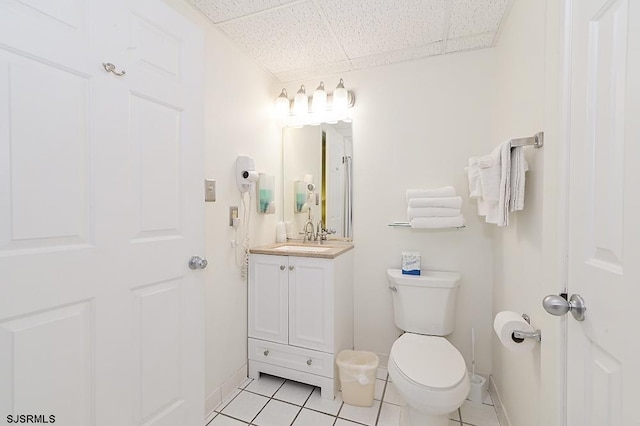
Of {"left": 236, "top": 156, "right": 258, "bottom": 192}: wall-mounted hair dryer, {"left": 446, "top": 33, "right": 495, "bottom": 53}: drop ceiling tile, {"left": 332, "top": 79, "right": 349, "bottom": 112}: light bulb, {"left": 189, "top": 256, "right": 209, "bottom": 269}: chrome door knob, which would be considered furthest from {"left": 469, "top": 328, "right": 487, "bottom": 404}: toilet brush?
{"left": 446, "top": 33, "right": 495, "bottom": 53}: drop ceiling tile

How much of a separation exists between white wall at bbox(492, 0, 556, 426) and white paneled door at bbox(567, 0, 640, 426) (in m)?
0.24

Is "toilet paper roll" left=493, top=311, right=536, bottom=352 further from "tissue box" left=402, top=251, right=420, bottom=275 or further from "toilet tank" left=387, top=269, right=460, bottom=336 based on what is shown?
"tissue box" left=402, top=251, right=420, bottom=275

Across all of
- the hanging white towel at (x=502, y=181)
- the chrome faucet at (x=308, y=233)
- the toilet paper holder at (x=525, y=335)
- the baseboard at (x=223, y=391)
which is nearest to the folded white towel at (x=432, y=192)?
the hanging white towel at (x=502, y=181)

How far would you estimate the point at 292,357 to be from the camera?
1.81 meters

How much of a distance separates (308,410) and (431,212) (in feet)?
4.69

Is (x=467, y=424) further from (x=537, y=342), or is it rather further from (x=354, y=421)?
(x=537, y=342)

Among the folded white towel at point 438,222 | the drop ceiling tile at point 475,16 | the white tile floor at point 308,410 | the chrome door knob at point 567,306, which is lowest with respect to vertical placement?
the white tile floor at point 308,410

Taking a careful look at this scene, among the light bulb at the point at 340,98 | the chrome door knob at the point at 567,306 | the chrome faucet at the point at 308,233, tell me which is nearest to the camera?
the chrome door knob at the point at 567,306

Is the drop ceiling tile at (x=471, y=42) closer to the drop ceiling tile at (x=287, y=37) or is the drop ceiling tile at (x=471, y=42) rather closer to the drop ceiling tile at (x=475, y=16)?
the drop ceiling tile at (x=475, y=16)

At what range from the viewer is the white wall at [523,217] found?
108cm

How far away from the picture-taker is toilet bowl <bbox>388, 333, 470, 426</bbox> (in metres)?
1.20

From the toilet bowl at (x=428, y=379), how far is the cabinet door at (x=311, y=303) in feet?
1.52

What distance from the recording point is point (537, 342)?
106cm

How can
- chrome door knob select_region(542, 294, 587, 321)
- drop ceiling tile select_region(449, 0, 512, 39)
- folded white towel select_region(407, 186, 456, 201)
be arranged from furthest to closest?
folded white towel select_region(407, 186, 456, 201)
drop ceiling tile select_region(449, 0, 512, 39)
chrome door knob select_region(542, 294, 587, 321)
